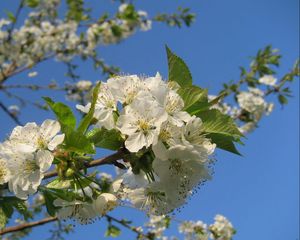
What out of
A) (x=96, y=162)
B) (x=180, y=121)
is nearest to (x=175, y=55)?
(x=180, y=121)

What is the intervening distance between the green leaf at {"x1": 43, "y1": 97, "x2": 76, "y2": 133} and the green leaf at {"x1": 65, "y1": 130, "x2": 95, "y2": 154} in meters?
0.07

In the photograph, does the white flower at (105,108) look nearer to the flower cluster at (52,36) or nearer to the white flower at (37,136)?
the white flower at (37,136)

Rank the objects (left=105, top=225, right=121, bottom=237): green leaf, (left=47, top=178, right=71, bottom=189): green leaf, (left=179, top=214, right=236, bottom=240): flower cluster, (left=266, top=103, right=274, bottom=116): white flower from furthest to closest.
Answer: (left=266, top=103, right=274, bottom=116): white flower
(left=179, top=214, right=236, bottom=240): flower cluster
(left=105, top=225, right=121, bottom=237): green leaf
(left=47, top=178, right=71, bottom=189): green leaf

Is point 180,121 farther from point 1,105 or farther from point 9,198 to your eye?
point 1,105

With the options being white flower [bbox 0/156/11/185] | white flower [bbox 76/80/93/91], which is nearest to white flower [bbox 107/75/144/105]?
white flower [bbox 0/156/11/185]

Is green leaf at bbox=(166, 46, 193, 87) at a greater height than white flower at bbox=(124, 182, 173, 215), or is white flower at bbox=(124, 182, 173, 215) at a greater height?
green leaf at bbox=(166, 46, 193, 87)

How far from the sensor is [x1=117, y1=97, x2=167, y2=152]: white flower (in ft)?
4.23

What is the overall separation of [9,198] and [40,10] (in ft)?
22.4

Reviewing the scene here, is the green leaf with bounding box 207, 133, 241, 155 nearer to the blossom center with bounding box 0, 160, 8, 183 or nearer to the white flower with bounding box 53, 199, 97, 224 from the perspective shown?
the white flower with bounding box 53, 199, 97, 224

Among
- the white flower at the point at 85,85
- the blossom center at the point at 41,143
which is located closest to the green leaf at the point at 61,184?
the blossom center at the point at 41,143

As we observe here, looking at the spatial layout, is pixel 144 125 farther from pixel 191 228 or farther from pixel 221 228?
pixel 221 228

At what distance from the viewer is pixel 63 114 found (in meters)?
1.37

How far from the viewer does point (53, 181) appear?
155cm

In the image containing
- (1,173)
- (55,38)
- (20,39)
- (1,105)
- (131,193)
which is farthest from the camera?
(55,38)
